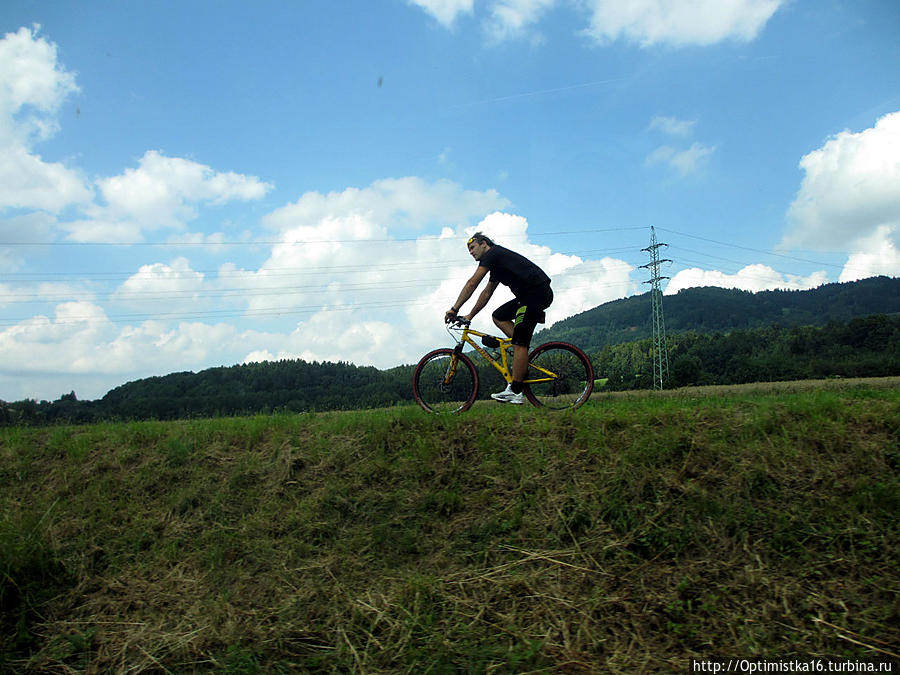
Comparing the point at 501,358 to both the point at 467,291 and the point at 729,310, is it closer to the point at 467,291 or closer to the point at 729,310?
the point at 467,291

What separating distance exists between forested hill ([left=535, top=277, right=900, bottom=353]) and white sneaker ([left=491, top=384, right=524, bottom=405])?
49506 mm

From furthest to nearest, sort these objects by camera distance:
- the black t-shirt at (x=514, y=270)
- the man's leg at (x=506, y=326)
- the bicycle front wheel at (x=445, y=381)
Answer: the bicycle front wheel at (x=445, y=381), the man's leg at (x=506, y=326), the black t-shirt at (x=514, y=270)

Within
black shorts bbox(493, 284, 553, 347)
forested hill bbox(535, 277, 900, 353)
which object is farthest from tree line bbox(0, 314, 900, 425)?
forested hill bbox(535, 277, 900, 353)

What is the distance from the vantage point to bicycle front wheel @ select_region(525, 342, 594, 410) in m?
7.42

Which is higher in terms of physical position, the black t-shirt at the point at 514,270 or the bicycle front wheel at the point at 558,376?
the black t-shirt at the point at 514,270

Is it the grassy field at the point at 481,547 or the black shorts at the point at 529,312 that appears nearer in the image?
the grassy field at the point at 481,547

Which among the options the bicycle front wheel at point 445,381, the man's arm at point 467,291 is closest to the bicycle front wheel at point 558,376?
the bicycle front wheel at point 445,381

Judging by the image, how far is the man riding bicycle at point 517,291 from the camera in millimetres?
7246

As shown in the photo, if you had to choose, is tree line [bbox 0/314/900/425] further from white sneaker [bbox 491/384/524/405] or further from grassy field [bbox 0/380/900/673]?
grassy field [bbox 0/380/900/673]

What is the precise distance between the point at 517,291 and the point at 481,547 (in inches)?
150

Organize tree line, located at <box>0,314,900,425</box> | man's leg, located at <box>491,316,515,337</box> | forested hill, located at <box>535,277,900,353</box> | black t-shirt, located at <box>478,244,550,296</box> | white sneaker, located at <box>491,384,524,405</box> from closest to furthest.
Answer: black t-shirt, located at <box>478,244,550,296</box>
white sneaker, located at <box>491,384,524,405</box>
man's leg, located at <box>491,316,515,337</box>
tree line, located at <box>0,314,900,425</box>
forested hill, located at <box>535,277,900,353</box>

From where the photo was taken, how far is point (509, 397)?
7.42 m

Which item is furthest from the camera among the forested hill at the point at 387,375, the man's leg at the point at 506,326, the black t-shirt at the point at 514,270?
the forested hill at the point at 387,375

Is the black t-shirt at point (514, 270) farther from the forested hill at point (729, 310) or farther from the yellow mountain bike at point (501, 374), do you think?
the forested hill at point (729, 310)
